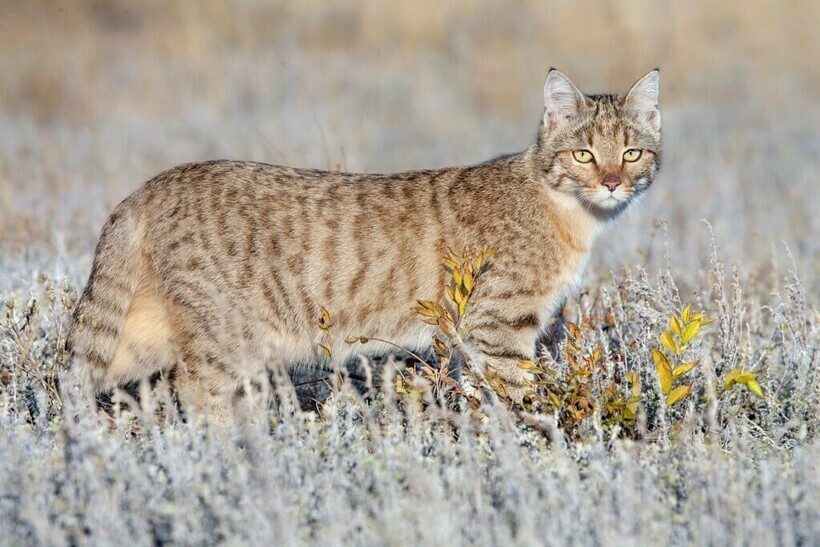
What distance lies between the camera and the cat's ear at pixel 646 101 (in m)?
5.05

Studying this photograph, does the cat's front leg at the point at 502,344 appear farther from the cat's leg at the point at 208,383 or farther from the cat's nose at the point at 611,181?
the cat's leg at the point at 208,383

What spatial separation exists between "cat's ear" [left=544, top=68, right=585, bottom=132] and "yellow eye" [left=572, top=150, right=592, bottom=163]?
205mm

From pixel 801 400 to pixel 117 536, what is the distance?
10.9 ft

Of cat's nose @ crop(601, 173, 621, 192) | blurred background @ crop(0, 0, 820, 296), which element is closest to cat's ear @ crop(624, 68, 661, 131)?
cat's nose @ crop(601, 173, 621, 192)

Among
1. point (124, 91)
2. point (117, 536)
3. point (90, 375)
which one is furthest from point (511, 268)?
point (124, 91)

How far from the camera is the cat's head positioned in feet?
16.0

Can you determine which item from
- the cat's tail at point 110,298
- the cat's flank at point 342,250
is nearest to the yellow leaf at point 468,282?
the cat's flank at point 342,250

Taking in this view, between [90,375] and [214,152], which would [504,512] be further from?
[214,152]

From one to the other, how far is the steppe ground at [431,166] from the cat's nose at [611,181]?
1.30 ft

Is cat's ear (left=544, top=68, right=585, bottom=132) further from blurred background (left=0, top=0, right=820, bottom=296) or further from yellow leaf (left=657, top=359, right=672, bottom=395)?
blurred background (left=0, top=0, right=820, bottom=296)

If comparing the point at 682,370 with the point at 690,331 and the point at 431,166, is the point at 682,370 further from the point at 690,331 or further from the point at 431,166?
the point at 431,166

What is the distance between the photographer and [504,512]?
11.0ft

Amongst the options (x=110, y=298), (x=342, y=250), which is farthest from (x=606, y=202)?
(x=110, y=298)

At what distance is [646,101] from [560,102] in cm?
46
